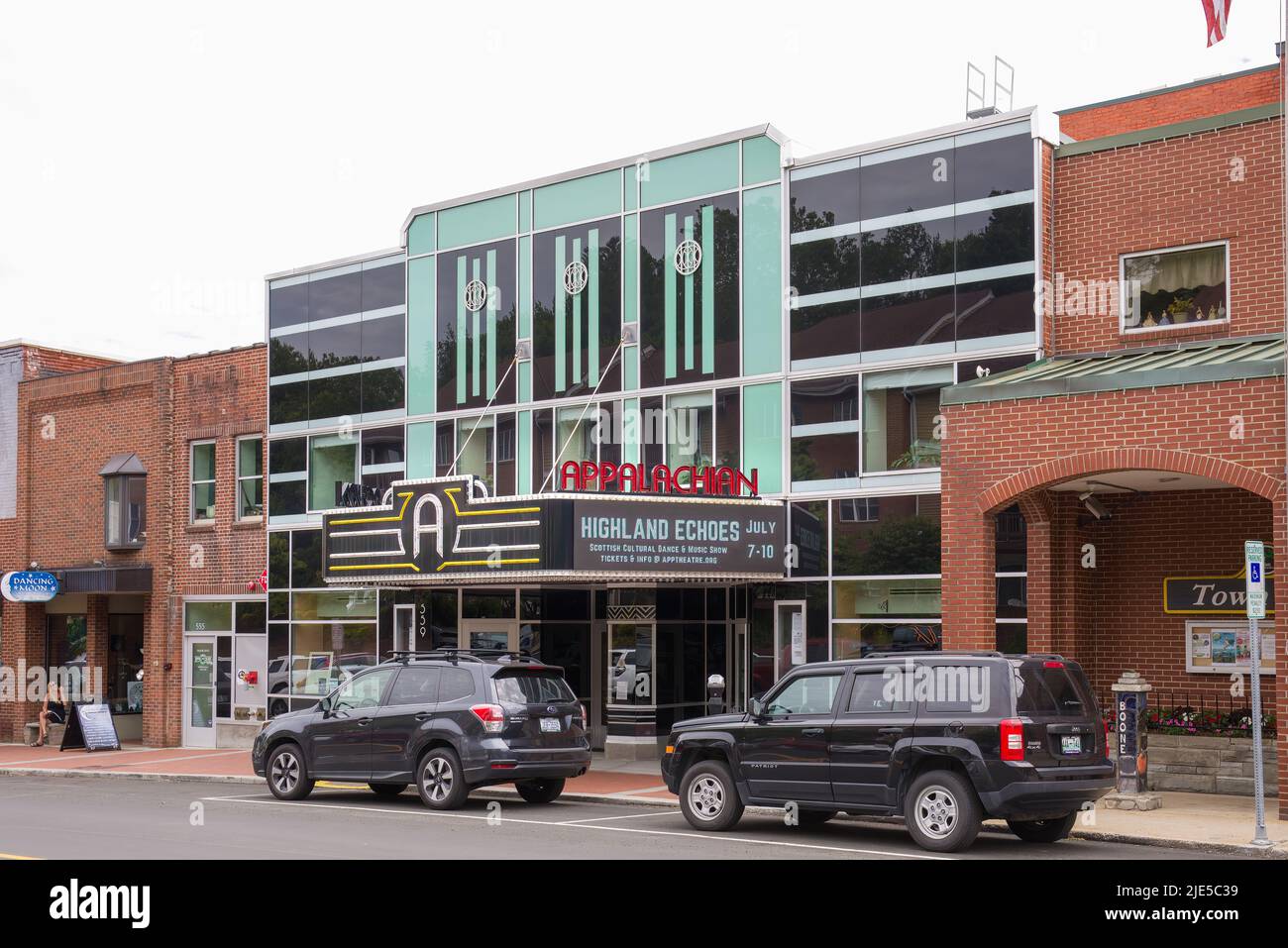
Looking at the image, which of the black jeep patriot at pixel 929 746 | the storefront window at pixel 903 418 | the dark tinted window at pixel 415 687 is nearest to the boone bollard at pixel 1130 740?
the black jeep patriot at pixel 929 746

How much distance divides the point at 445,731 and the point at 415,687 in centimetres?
82

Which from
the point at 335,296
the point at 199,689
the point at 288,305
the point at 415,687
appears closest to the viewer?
the point at 415,687

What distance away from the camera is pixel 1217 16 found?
18.0m

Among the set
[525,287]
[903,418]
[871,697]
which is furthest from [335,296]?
[871,697]

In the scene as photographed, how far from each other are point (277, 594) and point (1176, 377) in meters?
→ 18.2

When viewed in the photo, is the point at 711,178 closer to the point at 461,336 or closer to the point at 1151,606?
the point at 461,336

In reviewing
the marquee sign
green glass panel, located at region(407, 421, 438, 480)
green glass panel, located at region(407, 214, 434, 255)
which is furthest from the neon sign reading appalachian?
green glass panel, located at region(407, 214, 434, 255)

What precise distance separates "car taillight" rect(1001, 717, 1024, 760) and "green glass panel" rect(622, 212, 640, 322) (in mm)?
12423

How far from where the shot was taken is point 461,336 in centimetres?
2617

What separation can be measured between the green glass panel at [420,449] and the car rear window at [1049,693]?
15.1 m

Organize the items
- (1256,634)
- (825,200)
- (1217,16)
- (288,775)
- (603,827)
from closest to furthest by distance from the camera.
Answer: (1256,634)
(603,827)
(1217,16)
(288,775)
(825,200)

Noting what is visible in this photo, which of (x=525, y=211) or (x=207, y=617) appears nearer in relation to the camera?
(x=525, y=211)

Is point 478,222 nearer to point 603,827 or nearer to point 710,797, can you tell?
point 603,827
